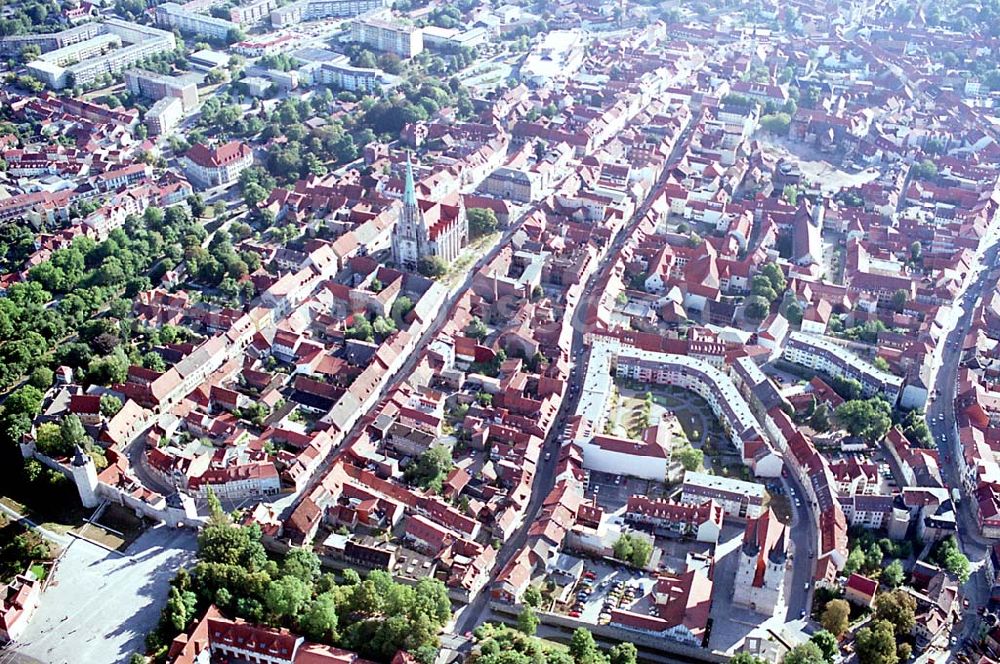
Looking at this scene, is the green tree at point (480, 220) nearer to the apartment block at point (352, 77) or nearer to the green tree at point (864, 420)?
the green tree at point (864, 420)

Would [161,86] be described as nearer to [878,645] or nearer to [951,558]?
[951,558]

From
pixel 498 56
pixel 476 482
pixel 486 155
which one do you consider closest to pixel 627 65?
pixel 498 56

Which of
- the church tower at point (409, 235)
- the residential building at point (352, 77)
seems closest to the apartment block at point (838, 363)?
the church tower at point (409, 235)

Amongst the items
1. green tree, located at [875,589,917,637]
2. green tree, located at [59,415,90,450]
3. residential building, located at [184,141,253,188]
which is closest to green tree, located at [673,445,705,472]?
green tree, located at [875,589,917,637]

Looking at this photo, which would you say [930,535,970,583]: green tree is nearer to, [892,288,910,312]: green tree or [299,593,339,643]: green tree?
[892,288,910,312]: green tree

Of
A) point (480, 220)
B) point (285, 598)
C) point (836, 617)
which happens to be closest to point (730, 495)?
point (836, 617)

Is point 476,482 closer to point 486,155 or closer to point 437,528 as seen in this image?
point 437,528
